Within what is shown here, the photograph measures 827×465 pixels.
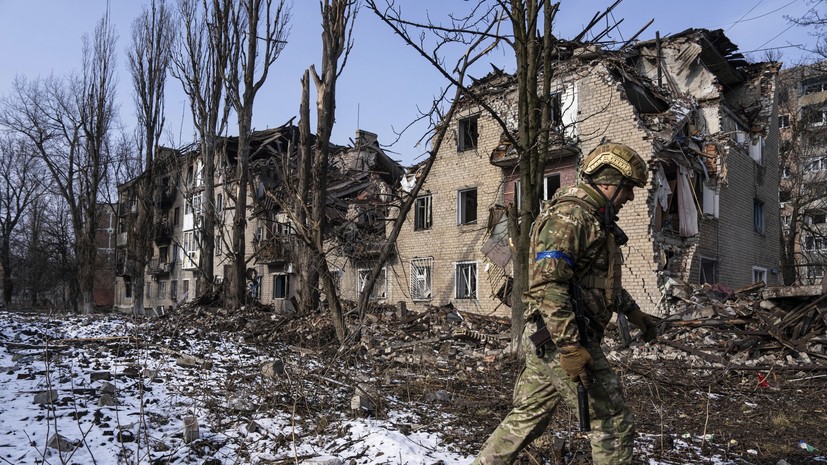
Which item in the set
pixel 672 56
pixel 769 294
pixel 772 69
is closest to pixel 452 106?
pixel 769 294

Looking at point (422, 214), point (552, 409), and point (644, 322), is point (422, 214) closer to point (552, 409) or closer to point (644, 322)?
point (644, 322)

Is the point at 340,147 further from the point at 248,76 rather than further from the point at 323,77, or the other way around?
the point at 323,77

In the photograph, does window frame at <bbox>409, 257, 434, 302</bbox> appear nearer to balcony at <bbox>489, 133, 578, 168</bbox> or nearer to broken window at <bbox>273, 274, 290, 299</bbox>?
balcony at <bbox>489, 133, 578, 168</bbox>

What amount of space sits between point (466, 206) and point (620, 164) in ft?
51.7

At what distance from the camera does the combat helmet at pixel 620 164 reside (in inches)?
119

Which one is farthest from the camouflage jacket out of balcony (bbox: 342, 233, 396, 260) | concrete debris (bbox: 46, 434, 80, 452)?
balcony (bbox: 342, 233, 396, 260)

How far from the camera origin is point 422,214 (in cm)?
1995

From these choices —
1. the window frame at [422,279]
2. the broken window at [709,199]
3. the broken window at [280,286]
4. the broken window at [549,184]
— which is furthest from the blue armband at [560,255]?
the broken window at [280,286]

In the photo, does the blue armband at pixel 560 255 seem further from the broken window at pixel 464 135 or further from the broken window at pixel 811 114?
the broken window at pixel 811 114

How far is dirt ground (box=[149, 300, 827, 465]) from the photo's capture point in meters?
4.14

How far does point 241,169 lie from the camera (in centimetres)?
1642

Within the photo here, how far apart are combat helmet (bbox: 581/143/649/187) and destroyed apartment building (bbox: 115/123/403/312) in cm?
710

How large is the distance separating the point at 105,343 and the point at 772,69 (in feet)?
65.5

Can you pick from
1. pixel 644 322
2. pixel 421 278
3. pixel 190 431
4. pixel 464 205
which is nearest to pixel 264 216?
pixel 421 278
